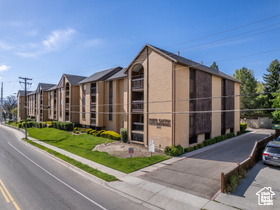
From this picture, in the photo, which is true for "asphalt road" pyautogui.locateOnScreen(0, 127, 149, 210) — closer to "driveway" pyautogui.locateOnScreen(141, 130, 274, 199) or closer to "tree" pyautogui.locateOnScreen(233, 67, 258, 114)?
"driveway" pyautogui.locateOnScreen(141, 130, 274, 199)

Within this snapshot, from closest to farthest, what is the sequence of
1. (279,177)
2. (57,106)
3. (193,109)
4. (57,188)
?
(57,188) < (279,177) < (193,109) < (57,106)

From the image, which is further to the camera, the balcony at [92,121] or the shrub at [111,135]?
the balcony at [92,121]

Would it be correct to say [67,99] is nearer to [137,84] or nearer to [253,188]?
[137,84]

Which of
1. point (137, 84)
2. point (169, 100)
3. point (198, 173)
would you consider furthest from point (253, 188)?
point (137, 84)

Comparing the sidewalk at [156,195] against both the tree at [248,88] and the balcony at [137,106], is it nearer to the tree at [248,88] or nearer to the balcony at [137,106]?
the balcony at [137,106]

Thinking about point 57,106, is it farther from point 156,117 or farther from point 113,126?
point 156,117

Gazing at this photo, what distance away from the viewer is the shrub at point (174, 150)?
62.5ft

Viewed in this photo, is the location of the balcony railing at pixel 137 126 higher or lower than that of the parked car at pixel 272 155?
higher

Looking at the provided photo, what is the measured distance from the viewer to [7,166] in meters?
15.9

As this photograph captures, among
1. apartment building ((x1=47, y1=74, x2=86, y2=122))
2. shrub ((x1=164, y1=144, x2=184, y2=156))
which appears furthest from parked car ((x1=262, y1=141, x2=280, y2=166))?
apartment building ((x1=47, y1=74, x2=86, y2=122))

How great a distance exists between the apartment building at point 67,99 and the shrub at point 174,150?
78.4 feet

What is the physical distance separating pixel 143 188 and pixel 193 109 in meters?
14.6

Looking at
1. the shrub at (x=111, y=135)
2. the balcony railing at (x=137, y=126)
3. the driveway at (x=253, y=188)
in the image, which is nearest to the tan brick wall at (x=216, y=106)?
the balcony railing at (x=137, y=126)

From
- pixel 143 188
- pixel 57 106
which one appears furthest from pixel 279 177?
pixel 57 106
